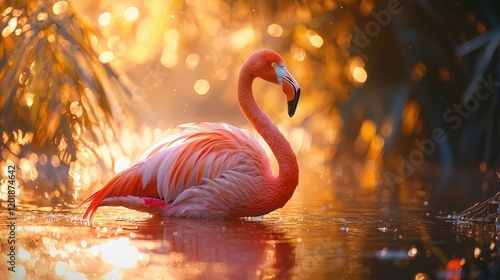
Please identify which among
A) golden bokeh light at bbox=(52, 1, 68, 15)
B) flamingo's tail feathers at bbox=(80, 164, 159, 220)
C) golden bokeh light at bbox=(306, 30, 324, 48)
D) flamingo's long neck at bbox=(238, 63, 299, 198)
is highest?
golden bokeh light at bbox=(306, 30, 324, 48)

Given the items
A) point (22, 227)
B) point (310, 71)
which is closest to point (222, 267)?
point (22, 227)

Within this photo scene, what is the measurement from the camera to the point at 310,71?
6.52 metres

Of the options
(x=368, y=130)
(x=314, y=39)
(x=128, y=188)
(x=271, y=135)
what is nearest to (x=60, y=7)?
(x=128, y=188)

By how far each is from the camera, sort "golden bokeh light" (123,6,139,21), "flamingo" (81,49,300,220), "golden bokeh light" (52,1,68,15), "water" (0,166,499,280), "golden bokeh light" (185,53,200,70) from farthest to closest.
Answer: "golden bokeh light" (185,53,200,70) → "golden bokeh light" (123,6,139,21) → "golden bokeh light" (52,1,68,15) → "flamingo" (81,49,300,220) → "water" (0,166,499,280)

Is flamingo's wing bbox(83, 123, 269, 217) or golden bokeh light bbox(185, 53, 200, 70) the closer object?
flamingo's wing bbox(83, 123, 269, 217)

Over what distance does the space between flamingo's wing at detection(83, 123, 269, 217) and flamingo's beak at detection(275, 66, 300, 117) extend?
0.94 feet

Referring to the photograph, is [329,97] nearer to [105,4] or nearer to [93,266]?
[105,4]

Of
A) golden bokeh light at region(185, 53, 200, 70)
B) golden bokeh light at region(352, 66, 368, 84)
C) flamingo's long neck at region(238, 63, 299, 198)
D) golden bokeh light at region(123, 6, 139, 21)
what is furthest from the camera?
golden bokeh light at region(185, 53, 200, 70)

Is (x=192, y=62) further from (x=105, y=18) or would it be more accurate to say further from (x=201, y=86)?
(x=105, y=18)

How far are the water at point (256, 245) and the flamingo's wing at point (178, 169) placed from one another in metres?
0.11

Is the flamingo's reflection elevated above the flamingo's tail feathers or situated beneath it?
situated beneath

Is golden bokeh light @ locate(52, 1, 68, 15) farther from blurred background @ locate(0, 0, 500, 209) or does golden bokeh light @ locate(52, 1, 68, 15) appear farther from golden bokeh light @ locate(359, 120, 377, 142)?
golden bokeh light @ locate(359, 120, 377, 142)

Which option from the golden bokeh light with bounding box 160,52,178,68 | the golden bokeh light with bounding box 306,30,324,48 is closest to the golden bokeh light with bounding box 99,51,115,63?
the golden bokeh light with bounding box 306,30,324,48

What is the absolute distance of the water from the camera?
2.95 metres
